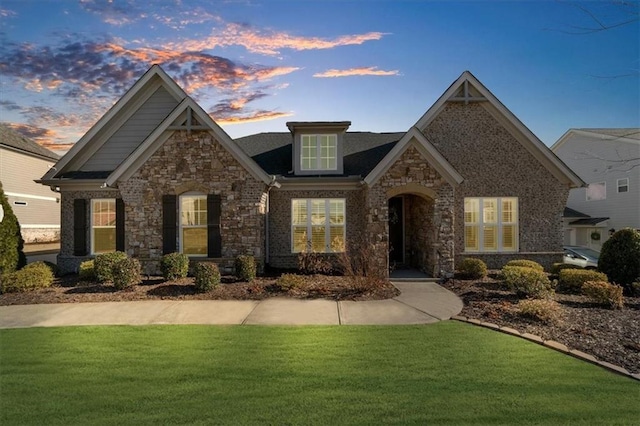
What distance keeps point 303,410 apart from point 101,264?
10.2 metres

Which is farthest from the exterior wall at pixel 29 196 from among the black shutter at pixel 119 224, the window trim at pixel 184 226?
the window trim at pixel 184 226

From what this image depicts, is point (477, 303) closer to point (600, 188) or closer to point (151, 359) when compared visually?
point (151, 359)

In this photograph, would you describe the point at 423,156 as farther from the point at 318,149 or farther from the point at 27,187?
the point at 27,187

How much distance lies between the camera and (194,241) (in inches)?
524

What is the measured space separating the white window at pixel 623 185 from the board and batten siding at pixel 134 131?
89.6 feet

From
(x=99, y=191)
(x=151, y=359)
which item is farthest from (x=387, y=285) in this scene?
(x=99, y=191)

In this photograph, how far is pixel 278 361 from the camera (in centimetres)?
558

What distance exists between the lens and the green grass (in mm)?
4113

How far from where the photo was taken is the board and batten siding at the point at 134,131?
50.2 ft

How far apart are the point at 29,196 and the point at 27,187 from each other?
77cm

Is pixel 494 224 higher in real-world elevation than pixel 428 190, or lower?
lower

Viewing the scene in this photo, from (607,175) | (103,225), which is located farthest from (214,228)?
(607,175)

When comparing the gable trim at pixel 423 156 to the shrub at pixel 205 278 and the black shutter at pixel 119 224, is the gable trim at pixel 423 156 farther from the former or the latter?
the black shutter at pixel 119 224

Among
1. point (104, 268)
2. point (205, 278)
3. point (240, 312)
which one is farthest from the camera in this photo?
point (104, 268)
